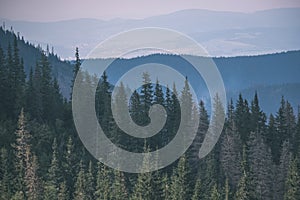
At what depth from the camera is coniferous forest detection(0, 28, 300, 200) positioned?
2482 inches

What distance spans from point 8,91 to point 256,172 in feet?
136

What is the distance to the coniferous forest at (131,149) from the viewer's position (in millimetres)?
63031

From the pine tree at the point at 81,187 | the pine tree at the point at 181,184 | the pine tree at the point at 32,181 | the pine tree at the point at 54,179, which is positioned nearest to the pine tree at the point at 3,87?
the pine tree at the point at 32,181

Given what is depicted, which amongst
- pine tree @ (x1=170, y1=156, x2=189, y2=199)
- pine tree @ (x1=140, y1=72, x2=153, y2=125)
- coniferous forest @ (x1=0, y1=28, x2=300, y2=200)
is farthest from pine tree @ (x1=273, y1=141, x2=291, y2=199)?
pine tree @ (x1=140, y1=72, x2=153, y2=125)

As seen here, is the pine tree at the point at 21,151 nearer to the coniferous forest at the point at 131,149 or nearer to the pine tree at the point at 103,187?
the coniferous forest at the point at 131,149

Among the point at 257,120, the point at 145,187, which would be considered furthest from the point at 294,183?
the point at 257,120

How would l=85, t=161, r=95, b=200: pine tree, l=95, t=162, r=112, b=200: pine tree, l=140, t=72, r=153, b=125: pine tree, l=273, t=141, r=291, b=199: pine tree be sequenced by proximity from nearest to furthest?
l=95, t=162, r=112, b=200: pine tree → l=85, t=161, r=95, b=200: pine tree → l=273, t=141, r=291, b=199: pine tree → l=140, t=72, r=153, b=125: pine tree

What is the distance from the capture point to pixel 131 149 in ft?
247

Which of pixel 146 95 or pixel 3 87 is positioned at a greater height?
pixel 3 87

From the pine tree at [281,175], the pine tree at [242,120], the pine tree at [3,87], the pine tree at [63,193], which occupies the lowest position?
the pine tree at [63,193]

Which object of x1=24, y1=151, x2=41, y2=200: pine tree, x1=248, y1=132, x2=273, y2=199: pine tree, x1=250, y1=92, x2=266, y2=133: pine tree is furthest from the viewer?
x1=250, y1=92, x2=266, y2=133: pine tree

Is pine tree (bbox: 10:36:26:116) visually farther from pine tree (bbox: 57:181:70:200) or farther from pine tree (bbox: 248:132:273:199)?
pine tree (bbox: 248:132:273:199)

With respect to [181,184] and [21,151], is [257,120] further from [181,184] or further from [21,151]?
[21,151]

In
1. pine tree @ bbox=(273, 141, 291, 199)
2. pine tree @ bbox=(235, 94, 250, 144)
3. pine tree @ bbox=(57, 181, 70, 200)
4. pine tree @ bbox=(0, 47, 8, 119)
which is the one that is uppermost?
pine tree @ bbox=(0, 47, 8, 119)
